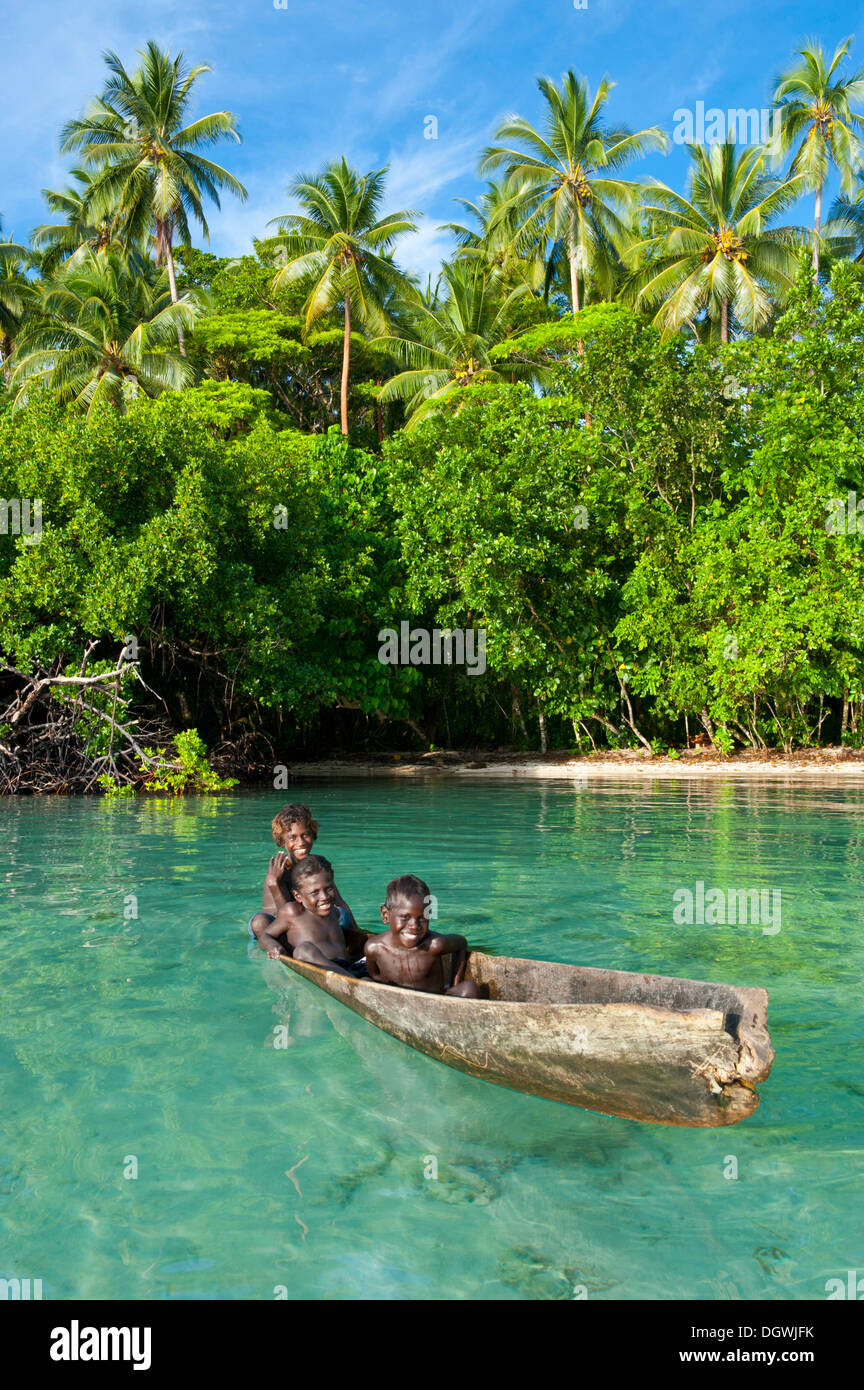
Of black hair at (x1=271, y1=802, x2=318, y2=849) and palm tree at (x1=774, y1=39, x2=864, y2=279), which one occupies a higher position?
palm tree at (x1=774, y1=39, x2=864, y2=279)

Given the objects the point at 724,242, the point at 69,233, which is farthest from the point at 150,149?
the point at 724,242

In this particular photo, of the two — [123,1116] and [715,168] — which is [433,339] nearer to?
[715,168]

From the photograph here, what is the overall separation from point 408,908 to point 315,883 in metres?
1.05

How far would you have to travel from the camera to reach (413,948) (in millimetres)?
5113

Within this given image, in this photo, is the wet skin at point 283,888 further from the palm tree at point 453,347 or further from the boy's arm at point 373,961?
the palm tree at point 453,347

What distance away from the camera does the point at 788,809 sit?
14.1 m

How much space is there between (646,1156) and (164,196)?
103ft

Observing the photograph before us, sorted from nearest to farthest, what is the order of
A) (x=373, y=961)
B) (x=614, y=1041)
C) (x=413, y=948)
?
(x=614, y=1041), (x=413, y=948), (x=373, y=961)

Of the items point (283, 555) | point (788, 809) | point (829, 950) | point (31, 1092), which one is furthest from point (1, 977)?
point (283, 555)

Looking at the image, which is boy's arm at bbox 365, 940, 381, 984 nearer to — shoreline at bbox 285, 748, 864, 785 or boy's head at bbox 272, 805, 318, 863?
boy's head at bbox 272, 805, 318, 863

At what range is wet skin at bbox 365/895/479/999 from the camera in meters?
5.02

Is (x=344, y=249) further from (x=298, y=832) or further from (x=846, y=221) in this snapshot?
(x=298, y=832)

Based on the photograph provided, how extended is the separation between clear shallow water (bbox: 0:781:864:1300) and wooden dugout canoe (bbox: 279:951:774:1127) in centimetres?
19

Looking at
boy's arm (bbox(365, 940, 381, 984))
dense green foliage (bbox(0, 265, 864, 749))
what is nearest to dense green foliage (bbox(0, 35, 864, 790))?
dense green foliage (bbox(0, 265, 864, 749))
